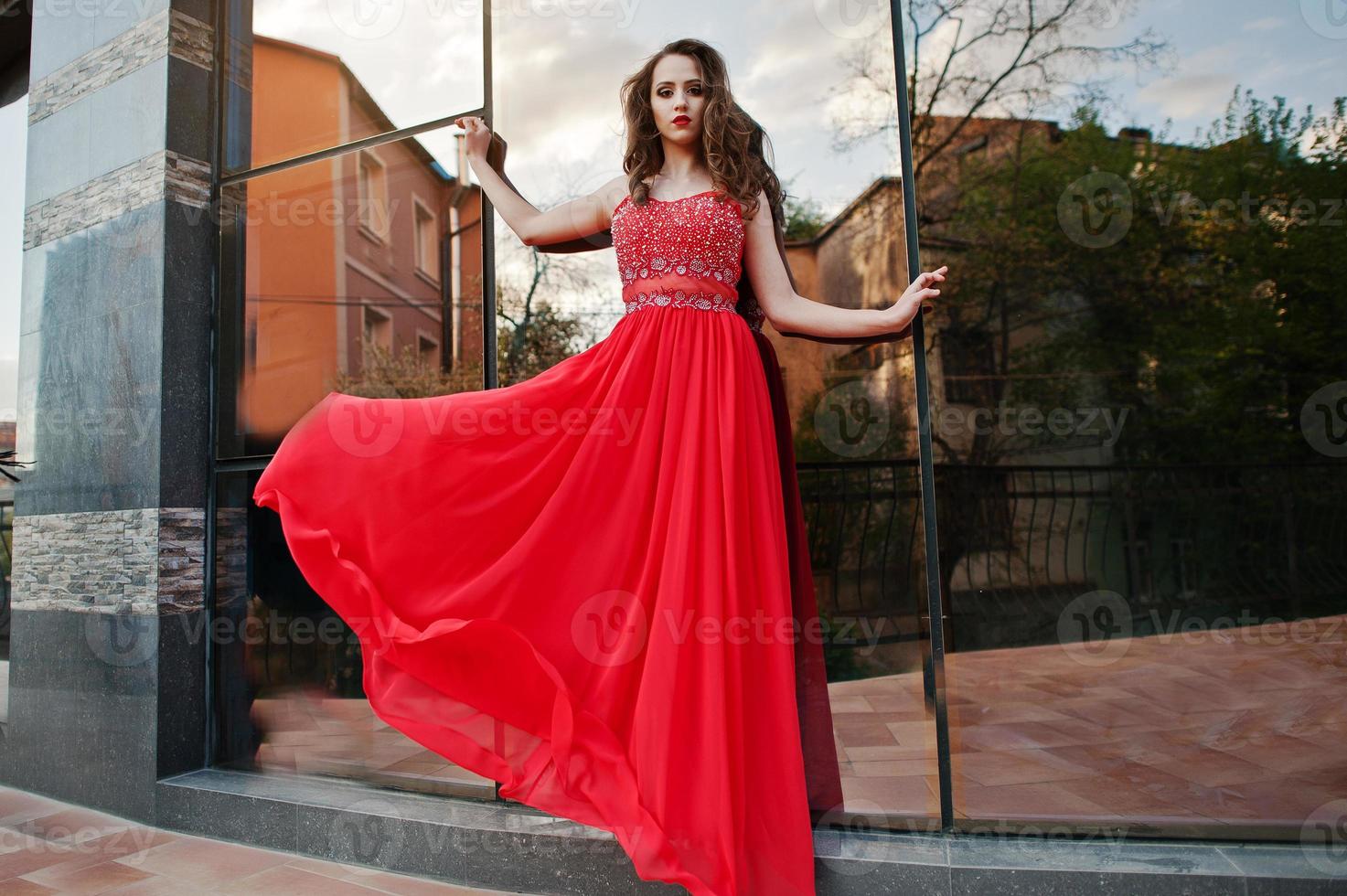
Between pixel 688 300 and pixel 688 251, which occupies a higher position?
pixel 688 251

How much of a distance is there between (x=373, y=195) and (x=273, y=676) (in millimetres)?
1816

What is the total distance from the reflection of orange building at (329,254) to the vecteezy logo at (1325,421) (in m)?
5.91

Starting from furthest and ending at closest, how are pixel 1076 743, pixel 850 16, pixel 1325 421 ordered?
pixel 1325 421, pixel 850 16, pixel 1076 743

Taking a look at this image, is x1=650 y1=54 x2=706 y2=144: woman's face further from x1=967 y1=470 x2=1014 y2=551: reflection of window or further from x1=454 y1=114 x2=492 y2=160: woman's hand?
x1=967 y1=470 x2=1014 y2=551: reflection of window

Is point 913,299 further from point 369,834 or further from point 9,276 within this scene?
point 9,276

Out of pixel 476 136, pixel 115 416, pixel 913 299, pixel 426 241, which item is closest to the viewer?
pixel 913 299

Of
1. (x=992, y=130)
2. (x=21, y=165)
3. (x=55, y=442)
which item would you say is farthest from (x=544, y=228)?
(x=992, y=130)

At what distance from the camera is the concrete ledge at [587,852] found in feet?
5.71

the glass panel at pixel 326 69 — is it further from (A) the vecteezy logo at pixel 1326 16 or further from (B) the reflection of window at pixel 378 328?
(A) the vecteezy logo at pixel 1326 16

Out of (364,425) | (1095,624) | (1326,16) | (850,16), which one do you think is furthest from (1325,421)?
(364,425)

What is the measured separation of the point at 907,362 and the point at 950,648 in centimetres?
261

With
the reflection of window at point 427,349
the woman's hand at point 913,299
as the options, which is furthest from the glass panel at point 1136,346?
the reflection of window at point 427,349

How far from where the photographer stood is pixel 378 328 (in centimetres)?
307

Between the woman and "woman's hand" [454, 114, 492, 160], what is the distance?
25.6 inches
